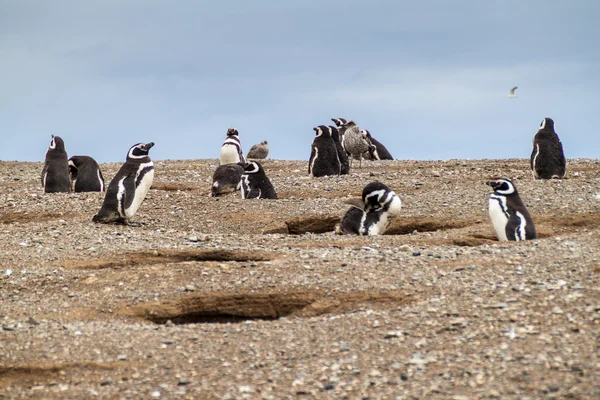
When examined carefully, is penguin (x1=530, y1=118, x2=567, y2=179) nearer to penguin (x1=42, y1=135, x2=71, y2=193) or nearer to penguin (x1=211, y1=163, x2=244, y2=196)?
penguin (x1=211, y1=163, x2=244, y2=196)

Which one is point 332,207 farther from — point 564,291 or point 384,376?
point 384,376

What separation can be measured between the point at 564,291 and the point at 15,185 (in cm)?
1533

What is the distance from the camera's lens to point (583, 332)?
6.07 meters

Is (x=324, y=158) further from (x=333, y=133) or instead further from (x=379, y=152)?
(x=379, y=152)

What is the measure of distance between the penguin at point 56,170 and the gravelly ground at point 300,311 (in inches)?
178

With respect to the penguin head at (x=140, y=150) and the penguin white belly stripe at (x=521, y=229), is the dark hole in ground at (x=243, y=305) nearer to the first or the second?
the penguin white belly stripe at (x=521, y=229)

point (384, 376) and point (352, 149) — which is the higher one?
point (352, 149)

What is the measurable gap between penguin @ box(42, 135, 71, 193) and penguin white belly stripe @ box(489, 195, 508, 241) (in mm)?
9316

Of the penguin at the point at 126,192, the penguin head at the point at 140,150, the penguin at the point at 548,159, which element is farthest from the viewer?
the penguin at the point at 548,159

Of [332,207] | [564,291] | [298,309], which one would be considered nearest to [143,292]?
[298,309]

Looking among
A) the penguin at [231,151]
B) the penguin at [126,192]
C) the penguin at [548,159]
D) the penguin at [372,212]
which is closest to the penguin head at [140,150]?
the penguin at [126,192]

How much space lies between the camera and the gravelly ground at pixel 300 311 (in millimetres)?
5723

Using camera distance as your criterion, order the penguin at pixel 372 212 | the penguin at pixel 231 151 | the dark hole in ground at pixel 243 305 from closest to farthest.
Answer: the dark hole in ground at pixel 243 305 < the penguin at pixel 372 212 < the penguin at pixel 231 151

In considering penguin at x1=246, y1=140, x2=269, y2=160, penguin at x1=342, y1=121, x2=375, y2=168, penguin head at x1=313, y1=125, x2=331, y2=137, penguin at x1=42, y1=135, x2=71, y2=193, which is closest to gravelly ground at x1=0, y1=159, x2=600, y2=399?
penguin at x1=42, y1=135, x2=71, y2=193
